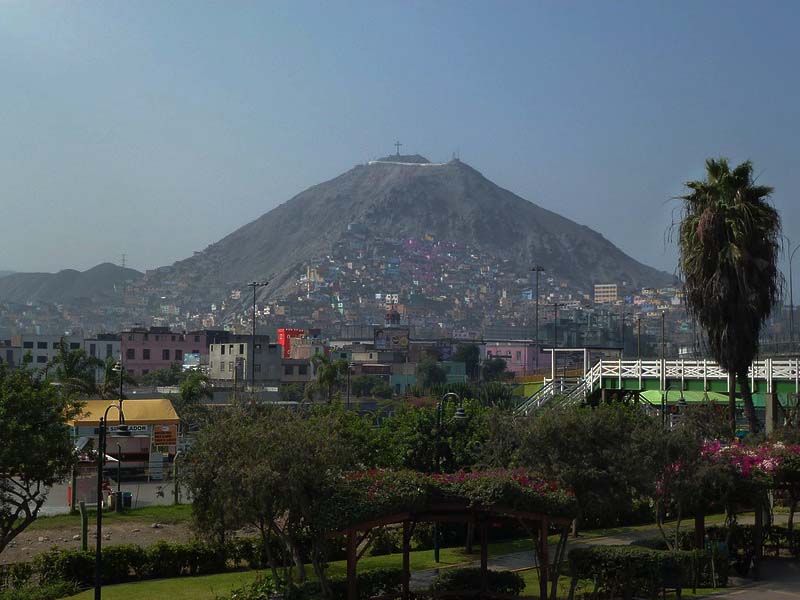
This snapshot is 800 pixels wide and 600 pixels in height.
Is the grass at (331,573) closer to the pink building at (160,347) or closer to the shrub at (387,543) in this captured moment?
the shrub at (387,543)

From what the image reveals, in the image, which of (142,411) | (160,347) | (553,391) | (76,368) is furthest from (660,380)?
(160,347)

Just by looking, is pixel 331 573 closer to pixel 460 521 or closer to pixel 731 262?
pixel 460 521

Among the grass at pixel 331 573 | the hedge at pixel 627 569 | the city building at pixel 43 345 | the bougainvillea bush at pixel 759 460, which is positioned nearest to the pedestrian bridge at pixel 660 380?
the grass at pixel 331 573

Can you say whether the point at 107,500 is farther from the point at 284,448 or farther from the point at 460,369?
the point at 460,369

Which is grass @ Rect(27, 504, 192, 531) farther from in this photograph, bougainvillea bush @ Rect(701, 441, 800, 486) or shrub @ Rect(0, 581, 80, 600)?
bougainvillea bush @ Rect(701, 441, 800, 486)

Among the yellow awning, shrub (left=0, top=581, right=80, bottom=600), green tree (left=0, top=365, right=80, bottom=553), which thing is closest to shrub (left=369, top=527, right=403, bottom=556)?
shrub (left=0, top=581, right=80, bottom=600)

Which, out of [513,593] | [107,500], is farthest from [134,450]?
[513,593]
